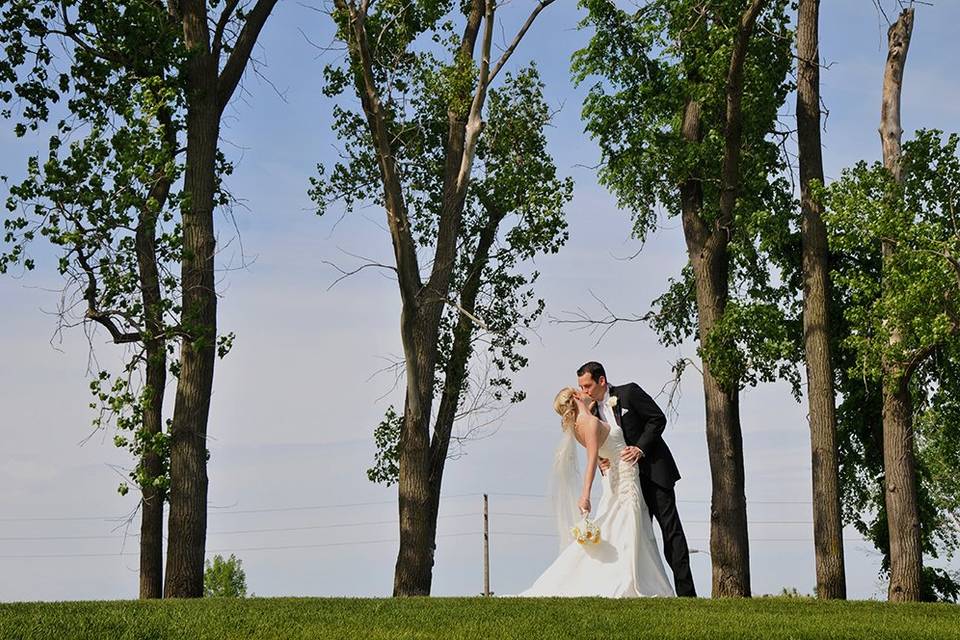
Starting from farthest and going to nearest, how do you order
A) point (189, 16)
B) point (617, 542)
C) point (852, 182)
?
point (852, 182) < point (189, 16) < point (617, 542)

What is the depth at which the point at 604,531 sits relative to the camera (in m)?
15.3

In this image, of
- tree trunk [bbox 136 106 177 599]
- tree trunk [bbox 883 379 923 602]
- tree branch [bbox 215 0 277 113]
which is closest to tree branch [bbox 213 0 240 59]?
tree branch [bbox 215 0 277 113]

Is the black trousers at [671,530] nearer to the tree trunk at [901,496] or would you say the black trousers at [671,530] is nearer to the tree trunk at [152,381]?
the tree trunk at [901,496]

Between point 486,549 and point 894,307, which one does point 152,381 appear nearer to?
point 894,307

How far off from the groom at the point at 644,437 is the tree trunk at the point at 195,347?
6.29 m

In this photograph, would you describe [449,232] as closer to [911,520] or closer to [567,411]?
[567,411]

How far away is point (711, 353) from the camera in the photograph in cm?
2141

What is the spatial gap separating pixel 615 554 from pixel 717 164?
9757mm

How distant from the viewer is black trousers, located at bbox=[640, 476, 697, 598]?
15734 mm

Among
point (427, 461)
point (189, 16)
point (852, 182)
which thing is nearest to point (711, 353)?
point (852, 182)

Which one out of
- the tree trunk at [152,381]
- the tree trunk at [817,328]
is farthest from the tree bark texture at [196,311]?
the tree trunk at [817,328]

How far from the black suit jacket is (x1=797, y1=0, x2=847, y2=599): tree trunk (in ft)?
19.1

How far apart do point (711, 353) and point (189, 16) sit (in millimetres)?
10457

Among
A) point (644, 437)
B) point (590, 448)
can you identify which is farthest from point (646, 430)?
point (590, 448)
